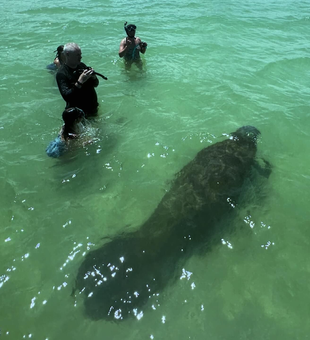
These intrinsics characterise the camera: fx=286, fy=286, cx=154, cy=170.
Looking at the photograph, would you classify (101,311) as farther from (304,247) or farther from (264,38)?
(264,38)

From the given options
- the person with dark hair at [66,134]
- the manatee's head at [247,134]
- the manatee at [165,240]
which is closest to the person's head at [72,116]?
the person with dark hair at [66,134]

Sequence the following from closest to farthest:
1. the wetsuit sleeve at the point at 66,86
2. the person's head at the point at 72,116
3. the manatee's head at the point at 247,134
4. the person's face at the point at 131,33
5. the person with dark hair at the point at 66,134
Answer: the wetsuit sleeve at the point at 66,86 < the person's head at the point at 72,116 < the person with dark hair at the point at 66,134 < the manatee's head at the point at 247,134 < the person's face at the point at 131,33

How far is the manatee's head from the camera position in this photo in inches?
261

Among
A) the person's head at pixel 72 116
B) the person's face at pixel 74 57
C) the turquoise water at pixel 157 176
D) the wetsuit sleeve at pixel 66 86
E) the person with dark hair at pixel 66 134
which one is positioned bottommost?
the turquoise water at pixel 157 176

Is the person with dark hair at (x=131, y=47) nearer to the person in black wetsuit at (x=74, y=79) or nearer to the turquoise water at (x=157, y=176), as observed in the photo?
the turquoise water at (x=157, y=176)

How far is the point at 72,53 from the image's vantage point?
5246mm

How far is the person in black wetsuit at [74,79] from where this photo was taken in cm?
529

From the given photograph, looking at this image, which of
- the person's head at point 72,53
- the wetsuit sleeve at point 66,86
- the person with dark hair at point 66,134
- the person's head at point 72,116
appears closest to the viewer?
the person's head at point 72,53

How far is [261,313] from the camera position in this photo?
148 inches

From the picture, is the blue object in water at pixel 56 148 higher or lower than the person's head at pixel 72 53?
lower

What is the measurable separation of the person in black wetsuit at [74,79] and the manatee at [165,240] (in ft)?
8.67

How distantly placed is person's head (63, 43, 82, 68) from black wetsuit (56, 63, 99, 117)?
0.24 meters

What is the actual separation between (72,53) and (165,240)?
3733 mm

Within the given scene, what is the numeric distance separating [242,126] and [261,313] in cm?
466
